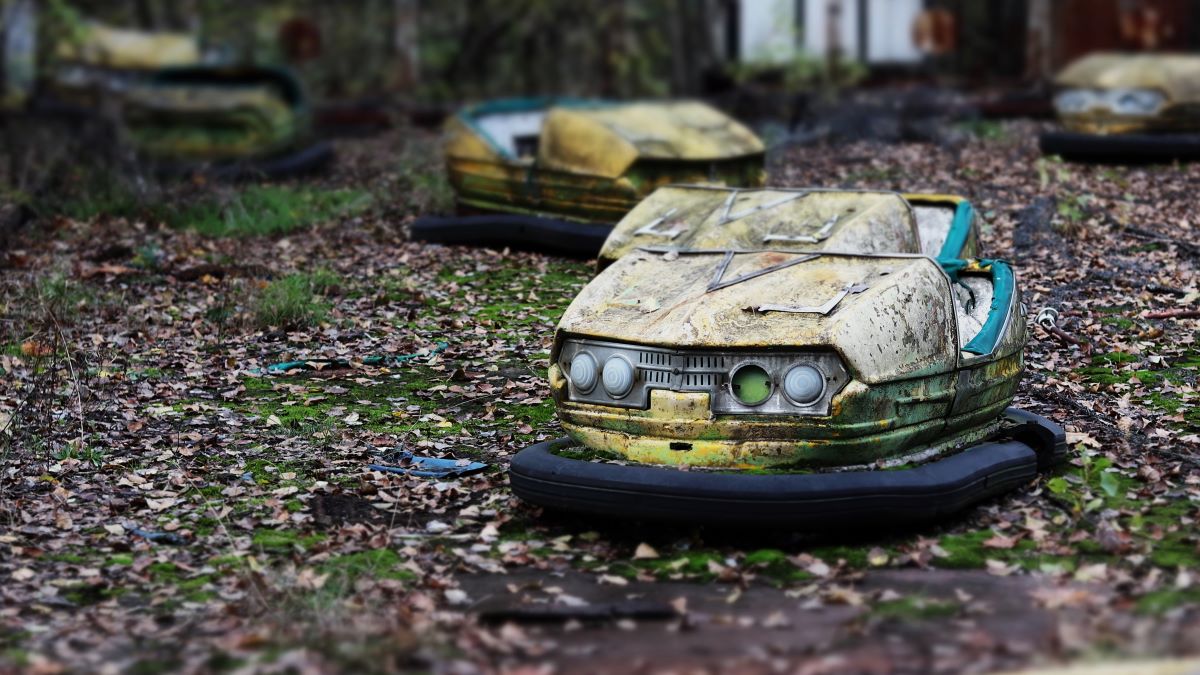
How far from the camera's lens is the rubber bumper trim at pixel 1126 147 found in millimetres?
12023

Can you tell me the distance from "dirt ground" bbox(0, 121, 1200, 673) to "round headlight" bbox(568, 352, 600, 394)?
1.67ft

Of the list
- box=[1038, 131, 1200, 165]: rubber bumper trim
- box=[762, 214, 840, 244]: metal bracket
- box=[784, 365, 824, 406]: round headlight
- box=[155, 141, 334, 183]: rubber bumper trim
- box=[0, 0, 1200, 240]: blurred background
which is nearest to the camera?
box=[784, 365, 824, 406]: round headlight

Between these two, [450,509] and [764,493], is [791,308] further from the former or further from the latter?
[450,509]

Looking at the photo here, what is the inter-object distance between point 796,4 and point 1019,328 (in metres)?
14.4

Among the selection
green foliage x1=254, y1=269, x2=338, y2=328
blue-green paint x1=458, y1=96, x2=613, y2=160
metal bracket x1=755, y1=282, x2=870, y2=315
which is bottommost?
green foliage x1=254, y1=269, x2=338, y2=328

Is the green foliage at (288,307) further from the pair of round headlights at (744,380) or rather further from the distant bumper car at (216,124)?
the distant bumper car at (216,124)

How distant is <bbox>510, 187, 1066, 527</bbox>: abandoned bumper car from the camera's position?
192 inches

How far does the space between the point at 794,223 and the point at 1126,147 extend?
615cm

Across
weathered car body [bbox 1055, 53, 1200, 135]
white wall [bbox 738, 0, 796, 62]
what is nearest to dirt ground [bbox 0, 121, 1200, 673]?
weathered car body [bbox 1055, 53, 1200, 135]

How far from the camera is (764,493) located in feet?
15.7

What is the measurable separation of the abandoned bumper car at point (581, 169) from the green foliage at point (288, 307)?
A: 185 cm

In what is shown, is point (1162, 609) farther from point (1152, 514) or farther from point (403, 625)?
point (403, 625)

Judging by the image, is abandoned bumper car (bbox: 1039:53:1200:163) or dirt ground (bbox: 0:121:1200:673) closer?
dirt ground (bbox: 0:121:1200:673)

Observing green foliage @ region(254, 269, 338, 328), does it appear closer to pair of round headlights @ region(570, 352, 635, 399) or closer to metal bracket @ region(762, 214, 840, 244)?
metal bracket @ region(762, 214, 840, 244)
